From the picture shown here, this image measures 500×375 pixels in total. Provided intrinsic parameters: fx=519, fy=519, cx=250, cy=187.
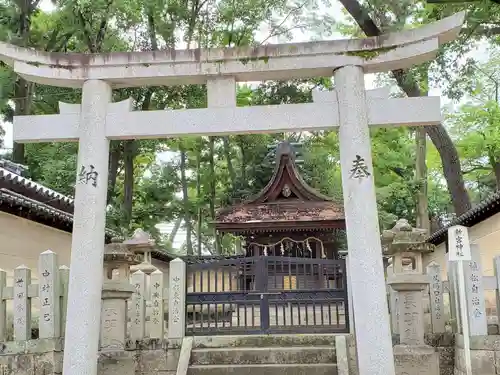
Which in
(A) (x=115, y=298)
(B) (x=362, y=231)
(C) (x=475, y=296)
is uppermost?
(B) (x=362, y=231)

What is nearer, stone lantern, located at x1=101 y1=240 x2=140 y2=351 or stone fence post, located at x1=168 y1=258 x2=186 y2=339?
stone lantern, located at x1=101 y1=240 x2=140 y2=351

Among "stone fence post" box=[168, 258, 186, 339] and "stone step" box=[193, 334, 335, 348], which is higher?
"stone fence post" box=[168, 258, 186, 339]

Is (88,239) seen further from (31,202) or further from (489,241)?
(489,241)

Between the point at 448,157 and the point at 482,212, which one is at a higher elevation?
the point at 448,157

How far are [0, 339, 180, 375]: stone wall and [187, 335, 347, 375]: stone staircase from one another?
0.51 m

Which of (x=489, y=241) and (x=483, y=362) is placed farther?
(x=489, y=241)

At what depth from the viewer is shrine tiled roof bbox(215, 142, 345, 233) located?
16625 millimetres

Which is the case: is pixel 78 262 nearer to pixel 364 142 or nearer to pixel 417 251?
pixel 364 142

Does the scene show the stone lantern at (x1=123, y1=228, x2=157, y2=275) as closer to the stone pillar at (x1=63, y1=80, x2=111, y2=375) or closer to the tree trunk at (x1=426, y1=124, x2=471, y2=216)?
the stone pillar at (x1=63, y1=80, x2=111, y2=375)

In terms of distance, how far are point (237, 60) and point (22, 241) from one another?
871cm

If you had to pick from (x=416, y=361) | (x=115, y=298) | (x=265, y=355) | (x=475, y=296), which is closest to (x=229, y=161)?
(x=115, y=298)

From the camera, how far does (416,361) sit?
7.83 metres

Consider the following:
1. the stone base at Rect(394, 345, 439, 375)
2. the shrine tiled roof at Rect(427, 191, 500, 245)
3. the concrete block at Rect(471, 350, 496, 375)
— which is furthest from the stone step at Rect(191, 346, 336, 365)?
the shrine tiled roof at Rect(427, 191, 500, 245)

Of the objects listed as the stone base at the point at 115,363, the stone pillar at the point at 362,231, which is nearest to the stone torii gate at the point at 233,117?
the stone pillar at the point at 362,231
